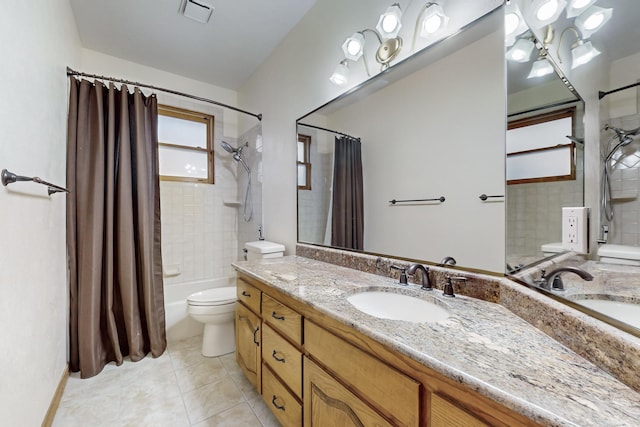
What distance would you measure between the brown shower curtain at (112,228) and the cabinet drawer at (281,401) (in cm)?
126

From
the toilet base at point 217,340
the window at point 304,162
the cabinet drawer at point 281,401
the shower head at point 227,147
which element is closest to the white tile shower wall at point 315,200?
the window at point 304,162

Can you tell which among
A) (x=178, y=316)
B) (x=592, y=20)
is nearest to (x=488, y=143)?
(x=592, y=20)

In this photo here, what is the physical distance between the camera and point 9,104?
96cm

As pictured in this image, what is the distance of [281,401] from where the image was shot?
1176 millimetres

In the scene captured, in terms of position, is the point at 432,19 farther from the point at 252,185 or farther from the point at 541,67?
the point at 252,185

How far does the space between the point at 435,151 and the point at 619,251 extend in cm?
66

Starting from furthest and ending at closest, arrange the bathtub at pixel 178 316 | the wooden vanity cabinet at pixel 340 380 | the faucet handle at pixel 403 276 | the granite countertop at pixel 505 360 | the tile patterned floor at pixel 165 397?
the bathtub at pixel 178 316
the tile patterned floor at pixel 165 397
the faucet handle at pixel 403 276
the wooden vanity cabinet at pixel 340 380
the granite countertop at pixel 505 360

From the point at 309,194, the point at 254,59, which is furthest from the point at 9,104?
the point at 254,59

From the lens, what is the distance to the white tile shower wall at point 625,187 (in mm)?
620

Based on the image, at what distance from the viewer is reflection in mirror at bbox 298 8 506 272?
0.97m

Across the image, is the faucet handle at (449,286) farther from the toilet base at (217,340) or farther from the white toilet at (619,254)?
the toilet base at (217,340)

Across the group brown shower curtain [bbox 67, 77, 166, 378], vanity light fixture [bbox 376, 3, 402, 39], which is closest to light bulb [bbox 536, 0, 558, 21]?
vanity light fixture [bbox 376, 3, 402, 39]

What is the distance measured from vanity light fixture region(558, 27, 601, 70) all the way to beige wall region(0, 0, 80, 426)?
188cm

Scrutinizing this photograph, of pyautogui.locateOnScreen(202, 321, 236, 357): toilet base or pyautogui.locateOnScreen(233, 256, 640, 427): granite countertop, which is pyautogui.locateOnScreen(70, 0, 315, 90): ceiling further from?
pyautogui.locateOnScreen(202, 321, 236, 357): toilet base
